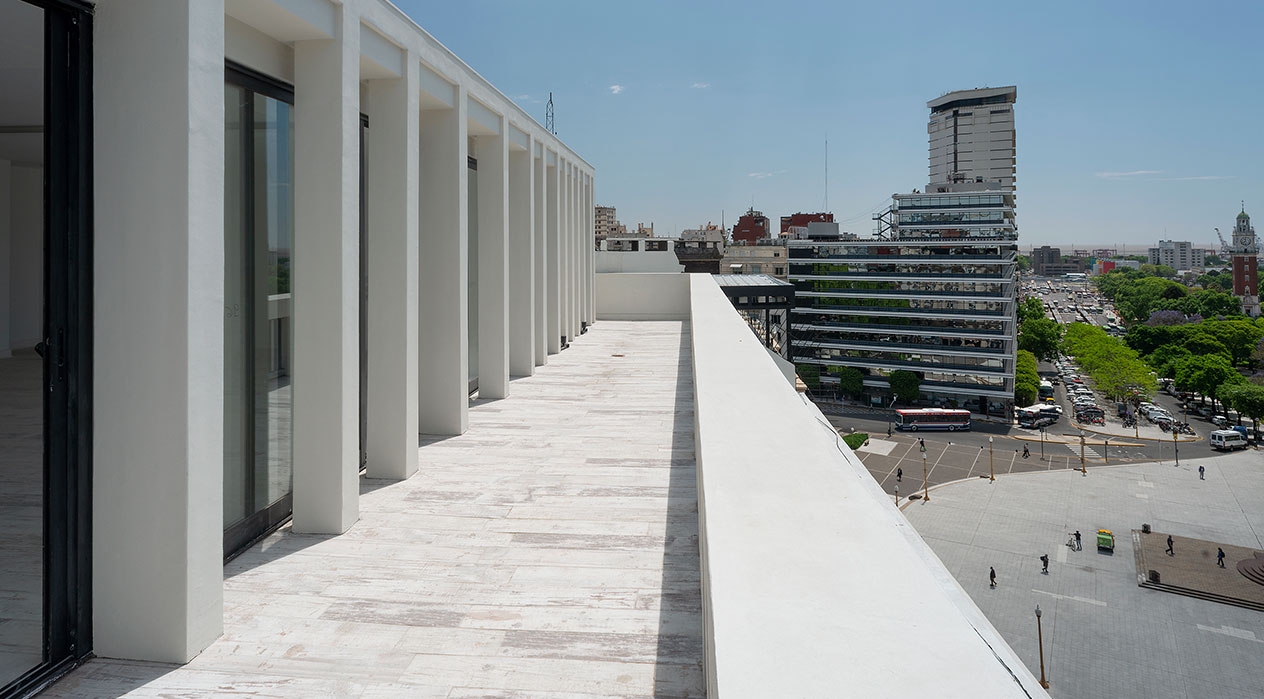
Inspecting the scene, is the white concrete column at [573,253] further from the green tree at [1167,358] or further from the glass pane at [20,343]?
the green tree at [1167,358]

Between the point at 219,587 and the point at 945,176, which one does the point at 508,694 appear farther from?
the point at 945,176

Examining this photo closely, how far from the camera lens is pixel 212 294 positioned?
324cm

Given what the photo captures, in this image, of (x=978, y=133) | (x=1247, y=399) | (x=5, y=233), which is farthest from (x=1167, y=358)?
(x=5, y=233)

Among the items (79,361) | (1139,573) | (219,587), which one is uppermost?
(79,361)

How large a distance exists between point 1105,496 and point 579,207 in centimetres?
3914

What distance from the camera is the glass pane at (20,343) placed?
Answer: 334 cm

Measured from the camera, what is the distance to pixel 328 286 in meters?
4.55

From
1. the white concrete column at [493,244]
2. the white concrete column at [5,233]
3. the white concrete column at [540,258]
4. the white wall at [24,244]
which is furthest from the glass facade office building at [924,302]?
the white concrete column at [5,233]

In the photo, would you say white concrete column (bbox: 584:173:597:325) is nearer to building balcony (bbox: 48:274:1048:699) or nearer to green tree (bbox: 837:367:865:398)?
building balcony (bbox: 48:274:1048:699)

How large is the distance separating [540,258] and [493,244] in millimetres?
→ 2868

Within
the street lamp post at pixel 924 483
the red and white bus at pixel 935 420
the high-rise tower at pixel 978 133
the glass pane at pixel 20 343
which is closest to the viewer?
the glass pane at pixel 20 343

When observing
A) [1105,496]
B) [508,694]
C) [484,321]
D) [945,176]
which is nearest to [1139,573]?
[1105,496]

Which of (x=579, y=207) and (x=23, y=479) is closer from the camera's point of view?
(x=23, y=479)

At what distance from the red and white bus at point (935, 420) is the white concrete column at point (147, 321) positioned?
63306 millimetres
